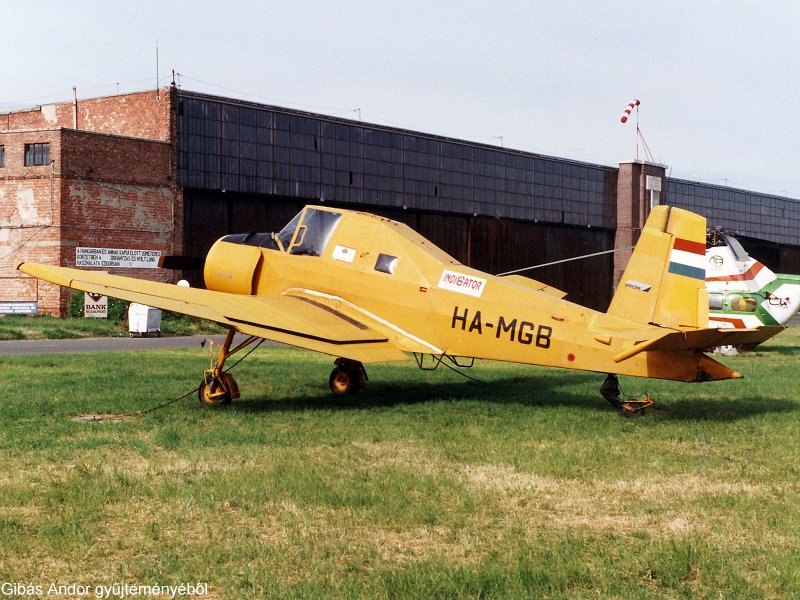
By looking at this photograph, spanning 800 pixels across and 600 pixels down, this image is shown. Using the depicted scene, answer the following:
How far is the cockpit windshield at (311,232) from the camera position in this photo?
1509cm

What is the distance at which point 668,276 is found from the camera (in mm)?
12242

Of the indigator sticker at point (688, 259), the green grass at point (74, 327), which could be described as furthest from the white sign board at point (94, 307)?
the indigator sticker at point (688, 259)

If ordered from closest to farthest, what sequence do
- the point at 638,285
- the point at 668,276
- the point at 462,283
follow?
1. the point at 668,276
2. the point at 638,285
3. the point at 462,283

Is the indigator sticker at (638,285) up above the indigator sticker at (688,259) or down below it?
below

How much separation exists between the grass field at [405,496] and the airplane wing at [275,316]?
103 centimetres

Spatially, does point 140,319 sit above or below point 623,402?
below

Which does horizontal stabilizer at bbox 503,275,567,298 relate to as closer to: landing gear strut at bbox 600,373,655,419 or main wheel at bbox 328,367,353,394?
landing gear strut at bbox 600,373,655,419

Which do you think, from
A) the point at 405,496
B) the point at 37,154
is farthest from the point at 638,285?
the point at 37,154

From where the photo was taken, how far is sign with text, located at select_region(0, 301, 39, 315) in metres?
33.0

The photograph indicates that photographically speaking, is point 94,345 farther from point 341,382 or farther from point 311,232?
point 311,232

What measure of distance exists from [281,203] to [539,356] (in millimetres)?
26650

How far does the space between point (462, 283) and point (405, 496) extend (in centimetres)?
604

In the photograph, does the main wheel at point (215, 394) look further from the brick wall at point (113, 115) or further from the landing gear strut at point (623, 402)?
the brick wall at point (113, 115)

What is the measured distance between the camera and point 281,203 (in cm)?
3781
